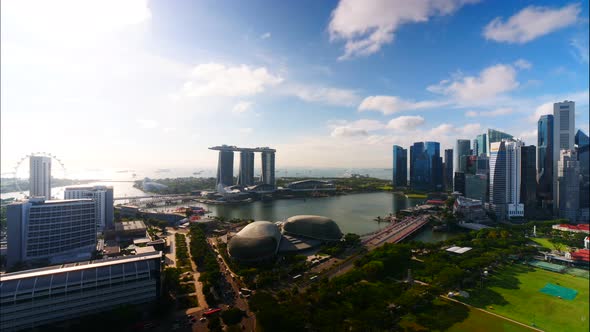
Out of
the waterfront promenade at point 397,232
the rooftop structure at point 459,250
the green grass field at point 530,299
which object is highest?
the rooftop structure at point 459,250

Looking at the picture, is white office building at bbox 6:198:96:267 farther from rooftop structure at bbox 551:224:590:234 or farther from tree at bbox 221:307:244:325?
rooftop structure at bbox 551:224:590:234

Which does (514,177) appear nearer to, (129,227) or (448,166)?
(448,166)

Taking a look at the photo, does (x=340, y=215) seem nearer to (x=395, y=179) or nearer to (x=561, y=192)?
(x=561, y=192)

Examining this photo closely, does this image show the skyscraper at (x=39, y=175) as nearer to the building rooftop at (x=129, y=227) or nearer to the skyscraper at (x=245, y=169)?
the building rooftop at (x=129, y=227)

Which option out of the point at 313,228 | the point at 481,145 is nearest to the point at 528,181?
the point at 481,145

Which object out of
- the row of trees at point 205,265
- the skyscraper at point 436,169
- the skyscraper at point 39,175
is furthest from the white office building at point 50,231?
the skyscraper at point 436,169

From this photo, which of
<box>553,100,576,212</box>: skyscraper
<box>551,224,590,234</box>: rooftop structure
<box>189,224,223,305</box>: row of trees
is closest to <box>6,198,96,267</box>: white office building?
<box>189,224,223,305</box>: row of trees
